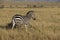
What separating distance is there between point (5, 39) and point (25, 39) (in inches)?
29.4

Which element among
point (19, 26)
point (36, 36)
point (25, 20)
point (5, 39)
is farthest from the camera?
point (25, 20)

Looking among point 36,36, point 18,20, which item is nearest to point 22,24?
point 18,20

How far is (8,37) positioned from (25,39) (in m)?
0.68

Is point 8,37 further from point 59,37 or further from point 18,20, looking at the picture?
point 18,20

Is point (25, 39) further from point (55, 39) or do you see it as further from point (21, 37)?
point (55, 39)

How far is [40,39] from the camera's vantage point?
28.9ft

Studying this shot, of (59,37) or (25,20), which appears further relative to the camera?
(25,20)

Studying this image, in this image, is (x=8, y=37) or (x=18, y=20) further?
(x=18, y=20)

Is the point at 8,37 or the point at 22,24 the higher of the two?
the point at 8,37

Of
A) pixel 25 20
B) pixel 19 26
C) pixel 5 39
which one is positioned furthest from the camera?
pixel 25 20

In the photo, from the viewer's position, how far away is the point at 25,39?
8.84m

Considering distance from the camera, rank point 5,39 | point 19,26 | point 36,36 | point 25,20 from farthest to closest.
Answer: point 25,20, point 19,26, point 36,36, point 5,39

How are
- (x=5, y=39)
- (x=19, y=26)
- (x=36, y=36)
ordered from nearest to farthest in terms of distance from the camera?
(x=5, y=39), (x=36, y=36), (x=19, y=26)

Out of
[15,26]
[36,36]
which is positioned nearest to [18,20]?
[15,26]
